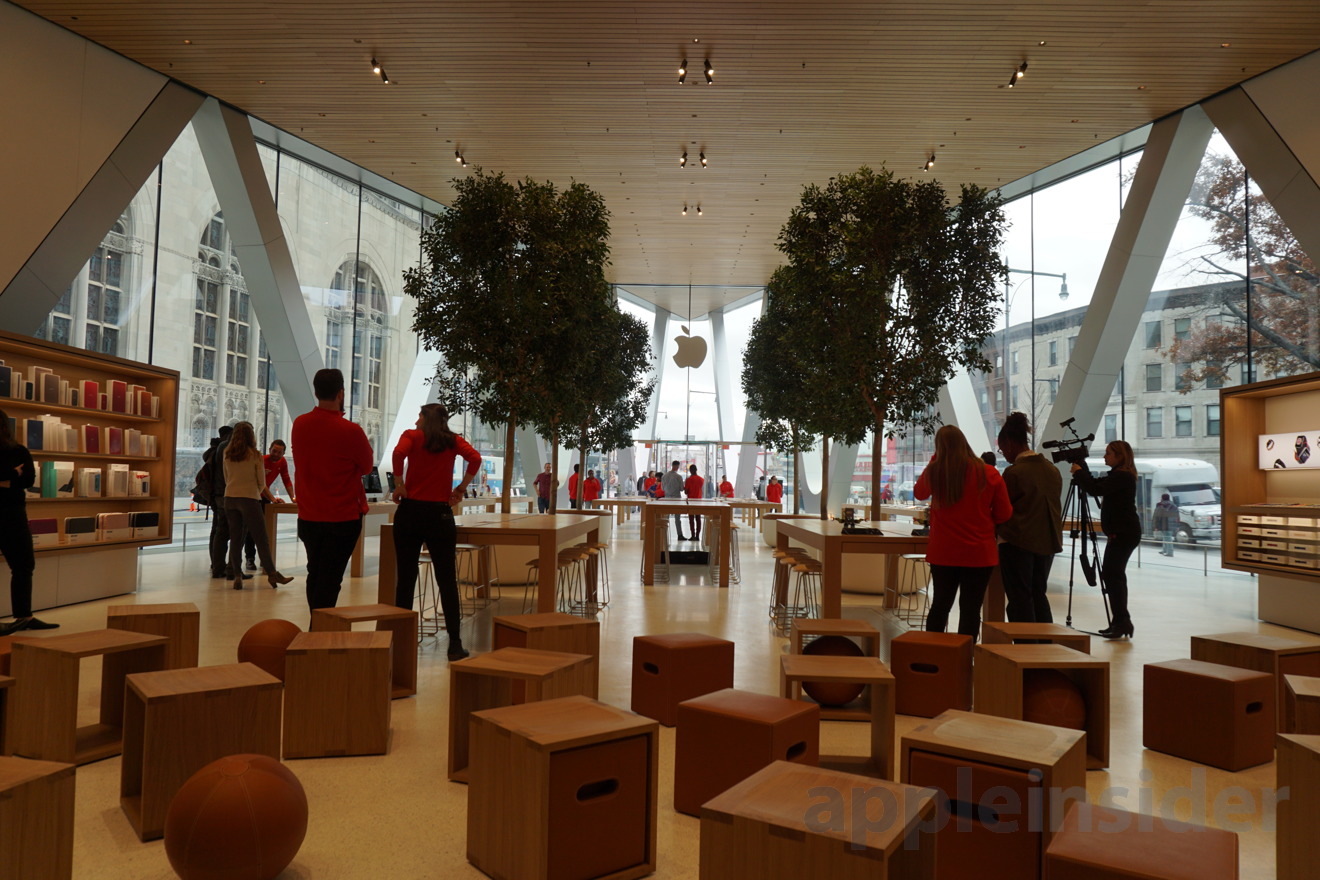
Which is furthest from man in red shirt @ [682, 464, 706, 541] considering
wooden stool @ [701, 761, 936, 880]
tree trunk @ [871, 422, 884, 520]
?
wooden stool @ [701, 761, 936, 880]

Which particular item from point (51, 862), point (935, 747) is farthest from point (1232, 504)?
point (51, 862)

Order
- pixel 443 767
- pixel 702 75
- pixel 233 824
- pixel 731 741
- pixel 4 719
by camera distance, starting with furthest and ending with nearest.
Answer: pixel 702 75
pixel 443 767
pixel 4 719
pixel 731 741
pixel 233 824

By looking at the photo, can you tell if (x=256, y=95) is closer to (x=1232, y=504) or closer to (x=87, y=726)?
(x=87, y=726)

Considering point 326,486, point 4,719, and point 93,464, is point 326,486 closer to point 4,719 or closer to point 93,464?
point 4,719

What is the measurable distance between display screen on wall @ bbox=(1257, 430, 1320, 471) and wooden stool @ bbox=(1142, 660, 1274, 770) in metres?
4.59

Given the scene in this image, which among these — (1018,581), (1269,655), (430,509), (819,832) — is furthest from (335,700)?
(1018,581)

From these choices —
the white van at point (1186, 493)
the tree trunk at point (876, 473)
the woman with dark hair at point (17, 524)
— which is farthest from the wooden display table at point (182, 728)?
the white van at point (1186, 493)

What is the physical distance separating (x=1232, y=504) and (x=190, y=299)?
1132 centimetres

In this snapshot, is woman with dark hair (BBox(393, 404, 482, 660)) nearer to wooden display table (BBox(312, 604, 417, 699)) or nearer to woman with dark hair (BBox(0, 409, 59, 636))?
wooden display table (BBox(312, 604, 417, 699))

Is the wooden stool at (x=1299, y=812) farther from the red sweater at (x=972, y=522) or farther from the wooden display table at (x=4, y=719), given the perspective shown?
the wooden display table at (x=4, y=719)

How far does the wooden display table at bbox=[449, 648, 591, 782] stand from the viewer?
2.81 meters

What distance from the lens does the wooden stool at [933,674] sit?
3707mm

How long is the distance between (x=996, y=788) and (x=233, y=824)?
1.93 metres

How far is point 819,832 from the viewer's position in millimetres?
1577
